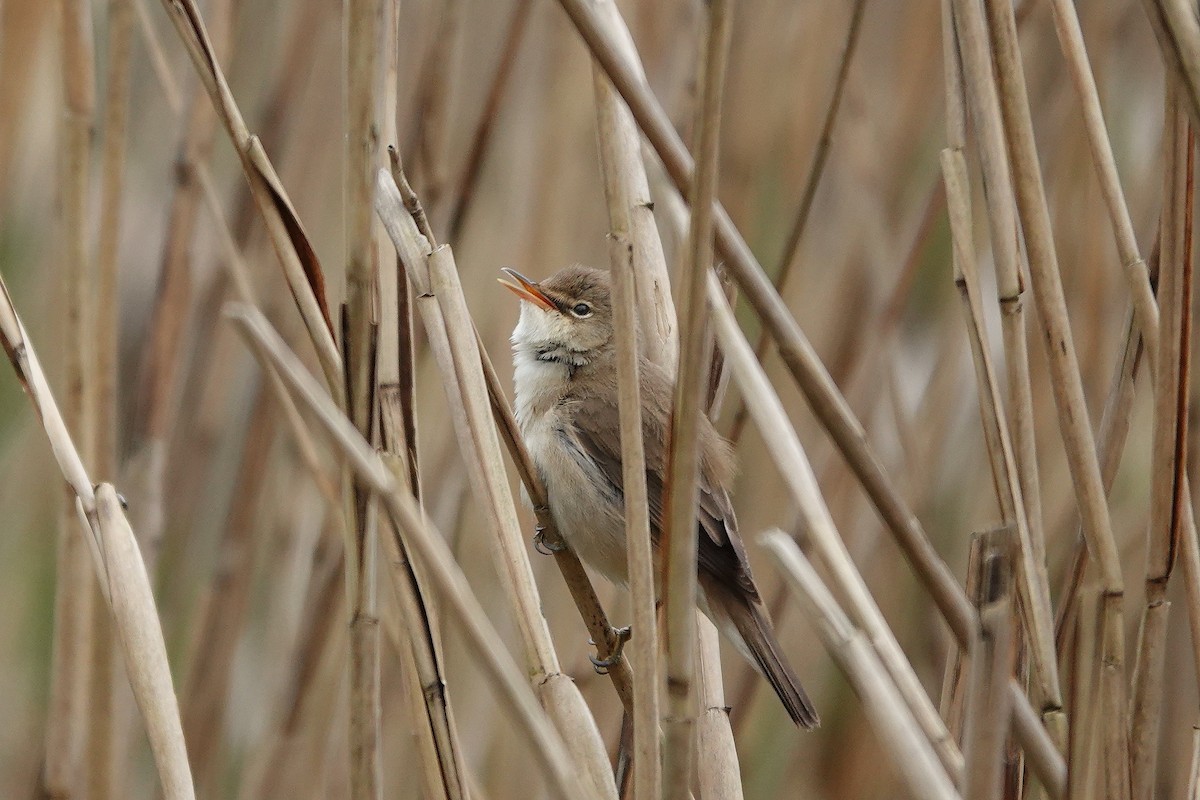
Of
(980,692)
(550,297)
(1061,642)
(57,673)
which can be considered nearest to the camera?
(980,692)

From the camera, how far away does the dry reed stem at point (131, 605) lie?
1.09 meters

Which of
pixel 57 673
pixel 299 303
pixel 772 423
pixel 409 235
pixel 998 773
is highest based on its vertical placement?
pixel 409 235

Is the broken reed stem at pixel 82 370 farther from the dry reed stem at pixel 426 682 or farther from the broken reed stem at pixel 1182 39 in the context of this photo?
the broken reed stem at pixel 1182 39

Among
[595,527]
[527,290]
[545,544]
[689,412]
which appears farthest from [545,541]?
[689,412]

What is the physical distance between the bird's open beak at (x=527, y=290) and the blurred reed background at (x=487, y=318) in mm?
75

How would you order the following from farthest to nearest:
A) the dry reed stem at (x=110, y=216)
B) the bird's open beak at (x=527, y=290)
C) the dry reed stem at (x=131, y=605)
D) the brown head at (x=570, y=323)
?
the brown head at (x=570, y=323) → the bird's open beak at (x=527, y=290) → the dry reed stem at (x=110, y=216) → the dry reed stem at (x=131, y=605)

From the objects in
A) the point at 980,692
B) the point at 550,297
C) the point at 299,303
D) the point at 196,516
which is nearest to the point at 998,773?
the point at 980,692

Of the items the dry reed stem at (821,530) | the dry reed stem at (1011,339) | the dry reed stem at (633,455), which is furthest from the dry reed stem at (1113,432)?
the dry reed stem at (633,455)

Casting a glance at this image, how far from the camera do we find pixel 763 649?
1.75 m

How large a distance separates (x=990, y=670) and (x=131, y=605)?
77 centimetres

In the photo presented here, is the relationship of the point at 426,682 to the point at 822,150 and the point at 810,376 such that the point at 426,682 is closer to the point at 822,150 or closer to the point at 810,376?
the point at 810,376

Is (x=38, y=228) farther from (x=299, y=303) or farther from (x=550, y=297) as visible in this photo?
(x=299, y=303)

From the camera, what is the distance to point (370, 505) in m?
1.06

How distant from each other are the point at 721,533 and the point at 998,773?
3.17 ft
